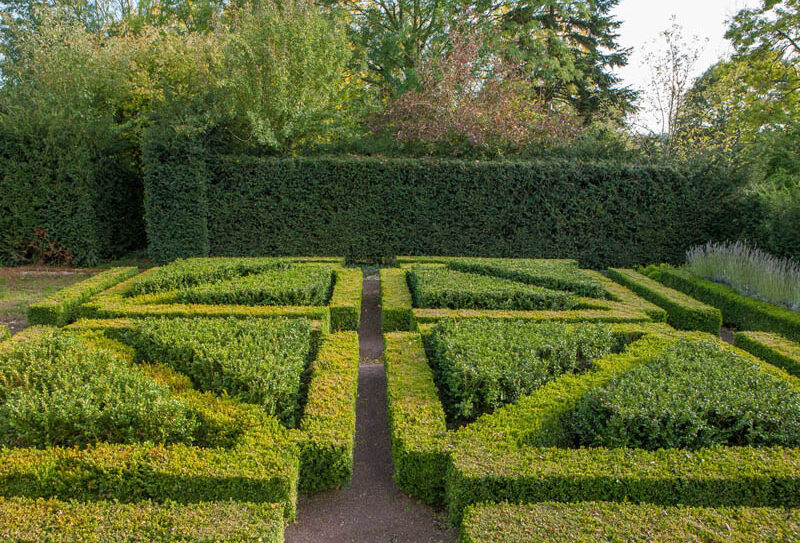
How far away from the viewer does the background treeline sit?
38.5ft

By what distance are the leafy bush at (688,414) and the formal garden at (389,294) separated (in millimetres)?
28

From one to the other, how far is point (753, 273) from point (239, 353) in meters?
7.80

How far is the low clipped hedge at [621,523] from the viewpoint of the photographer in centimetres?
287

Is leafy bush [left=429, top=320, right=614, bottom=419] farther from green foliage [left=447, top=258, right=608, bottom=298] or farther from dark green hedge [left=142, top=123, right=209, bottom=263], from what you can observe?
dark green hedge [left=142, top=123, right=209, bottom=263]

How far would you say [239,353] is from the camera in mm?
5055

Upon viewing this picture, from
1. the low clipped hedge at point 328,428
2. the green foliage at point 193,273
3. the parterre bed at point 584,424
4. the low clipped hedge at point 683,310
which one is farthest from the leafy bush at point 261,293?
the low clipped hedge at point 683,310

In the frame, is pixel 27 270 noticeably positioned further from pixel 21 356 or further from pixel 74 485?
pixel 74 485

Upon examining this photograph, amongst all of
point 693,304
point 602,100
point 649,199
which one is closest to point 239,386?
point 693,304

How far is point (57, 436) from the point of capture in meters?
3.87

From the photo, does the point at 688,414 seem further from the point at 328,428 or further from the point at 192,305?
the point at 192,305

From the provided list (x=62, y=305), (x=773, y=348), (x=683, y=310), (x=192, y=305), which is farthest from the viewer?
(x=683, y=310)

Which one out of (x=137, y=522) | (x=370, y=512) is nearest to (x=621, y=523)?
(x=370, y=512)

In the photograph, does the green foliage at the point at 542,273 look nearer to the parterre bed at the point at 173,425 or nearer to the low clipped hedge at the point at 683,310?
the low clipped hedge at the point at 683,310

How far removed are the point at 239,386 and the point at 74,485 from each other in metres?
1.44
